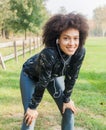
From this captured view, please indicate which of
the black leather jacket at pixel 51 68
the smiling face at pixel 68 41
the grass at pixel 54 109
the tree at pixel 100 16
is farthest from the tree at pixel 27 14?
the tree at pixel 100 16

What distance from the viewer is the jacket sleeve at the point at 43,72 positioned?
10.9 feet

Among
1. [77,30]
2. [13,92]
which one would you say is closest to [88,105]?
[13,92]

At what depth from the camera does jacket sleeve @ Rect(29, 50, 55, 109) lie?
331 cm

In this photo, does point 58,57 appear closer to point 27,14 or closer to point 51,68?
point 51,68

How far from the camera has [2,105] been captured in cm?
662

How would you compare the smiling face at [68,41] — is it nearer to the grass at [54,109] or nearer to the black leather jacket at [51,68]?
the black leather jacket at [51,68]

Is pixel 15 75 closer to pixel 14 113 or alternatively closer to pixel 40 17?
pixel 14 113

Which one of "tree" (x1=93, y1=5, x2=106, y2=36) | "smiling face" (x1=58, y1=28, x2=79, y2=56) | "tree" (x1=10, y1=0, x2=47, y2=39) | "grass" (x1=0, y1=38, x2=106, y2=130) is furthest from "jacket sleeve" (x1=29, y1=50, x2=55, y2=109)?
"tree" (x1=93, y1=5, x2=106, y2=36)

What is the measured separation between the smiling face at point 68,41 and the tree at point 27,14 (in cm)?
3336

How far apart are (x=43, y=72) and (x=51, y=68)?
0.26ft

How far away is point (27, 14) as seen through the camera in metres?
37.0

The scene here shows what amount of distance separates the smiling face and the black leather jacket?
7cm

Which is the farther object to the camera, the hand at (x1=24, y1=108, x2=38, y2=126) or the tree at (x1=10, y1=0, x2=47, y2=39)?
the tree at (x1=10, y1=0, x2=47, y2=39)

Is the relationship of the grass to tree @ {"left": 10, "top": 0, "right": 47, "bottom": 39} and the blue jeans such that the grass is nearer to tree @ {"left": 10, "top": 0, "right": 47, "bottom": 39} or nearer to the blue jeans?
the blue jeans
